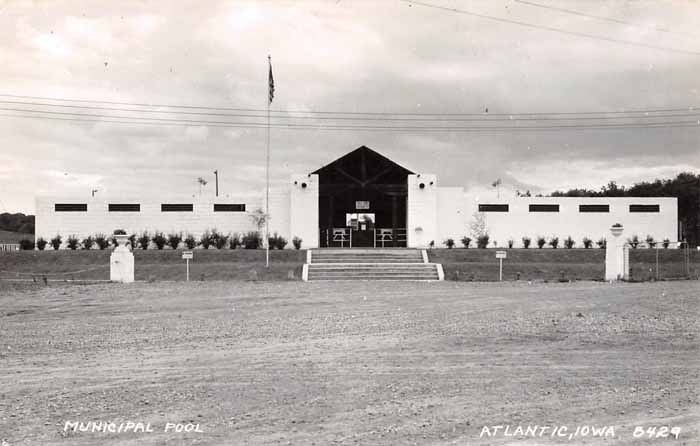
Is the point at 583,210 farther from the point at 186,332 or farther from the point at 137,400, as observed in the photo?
the point at 137,400

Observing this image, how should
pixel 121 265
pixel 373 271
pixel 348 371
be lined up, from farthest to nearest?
pixel 373 271, pixel 121 265, pixel 348 371

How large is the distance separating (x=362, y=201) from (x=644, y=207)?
16.9 metres

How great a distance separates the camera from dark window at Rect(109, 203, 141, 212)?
36.2m

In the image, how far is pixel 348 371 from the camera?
302 inches

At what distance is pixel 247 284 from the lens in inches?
854

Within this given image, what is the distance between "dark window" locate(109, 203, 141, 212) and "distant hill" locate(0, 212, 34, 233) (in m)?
46.9

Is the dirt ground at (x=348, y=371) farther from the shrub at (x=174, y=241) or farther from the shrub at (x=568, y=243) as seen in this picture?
the shrub at (x=568, y=243)

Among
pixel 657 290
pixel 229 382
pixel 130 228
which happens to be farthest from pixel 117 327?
pixel 130 228

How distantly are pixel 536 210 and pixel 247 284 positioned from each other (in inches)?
842

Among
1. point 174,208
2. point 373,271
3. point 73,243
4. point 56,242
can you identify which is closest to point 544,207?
point 373,271

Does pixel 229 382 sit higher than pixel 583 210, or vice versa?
pixel 583 210

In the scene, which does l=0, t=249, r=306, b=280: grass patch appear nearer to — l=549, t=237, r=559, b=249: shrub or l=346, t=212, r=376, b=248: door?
l=346, t=212, r=376, b=248: door

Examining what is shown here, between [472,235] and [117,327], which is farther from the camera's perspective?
[472,235]

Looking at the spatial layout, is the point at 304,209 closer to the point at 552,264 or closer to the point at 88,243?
the point at 88,243
